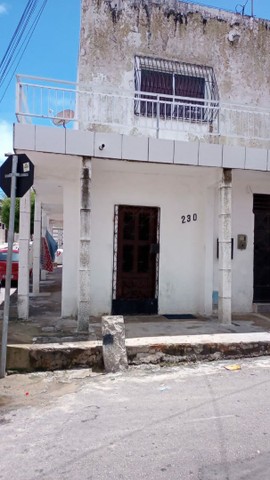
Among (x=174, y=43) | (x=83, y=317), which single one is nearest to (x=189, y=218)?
(x=83, y=317)

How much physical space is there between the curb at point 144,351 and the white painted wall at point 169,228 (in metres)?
2.38

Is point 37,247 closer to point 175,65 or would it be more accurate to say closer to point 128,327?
point 128,327

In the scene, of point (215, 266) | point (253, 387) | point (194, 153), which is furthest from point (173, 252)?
point (253, 387)

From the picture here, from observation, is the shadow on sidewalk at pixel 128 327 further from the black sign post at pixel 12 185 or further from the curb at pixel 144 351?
the black sign post at pixel 12 185

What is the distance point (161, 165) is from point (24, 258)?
3033mm

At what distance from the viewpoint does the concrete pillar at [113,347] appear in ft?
18.4

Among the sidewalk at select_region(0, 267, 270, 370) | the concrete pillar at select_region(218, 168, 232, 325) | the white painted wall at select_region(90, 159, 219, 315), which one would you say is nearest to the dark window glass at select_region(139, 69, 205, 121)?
the white painted wall at select_region(90, 159, 219, 315)

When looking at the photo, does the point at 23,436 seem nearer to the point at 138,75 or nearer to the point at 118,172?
the point at 118,172

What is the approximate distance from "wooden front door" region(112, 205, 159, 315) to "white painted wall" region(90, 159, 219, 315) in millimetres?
154

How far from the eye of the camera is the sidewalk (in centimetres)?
571

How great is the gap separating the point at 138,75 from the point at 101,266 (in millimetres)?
4704

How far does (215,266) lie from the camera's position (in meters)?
8.96

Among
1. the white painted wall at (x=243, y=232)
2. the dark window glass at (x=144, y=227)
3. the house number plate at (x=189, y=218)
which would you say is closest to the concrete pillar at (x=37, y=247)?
the dark window glass at (x=144, y=227)

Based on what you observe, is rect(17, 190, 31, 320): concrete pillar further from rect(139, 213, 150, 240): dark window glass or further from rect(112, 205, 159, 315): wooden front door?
rect(139, 213, 150, 240): dark window glass
